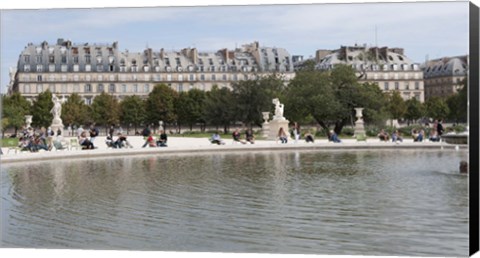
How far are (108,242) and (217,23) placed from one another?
18.4 feet

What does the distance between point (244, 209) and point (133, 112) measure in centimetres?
5558

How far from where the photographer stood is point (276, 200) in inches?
496

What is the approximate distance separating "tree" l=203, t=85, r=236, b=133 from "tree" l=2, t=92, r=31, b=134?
12.7m

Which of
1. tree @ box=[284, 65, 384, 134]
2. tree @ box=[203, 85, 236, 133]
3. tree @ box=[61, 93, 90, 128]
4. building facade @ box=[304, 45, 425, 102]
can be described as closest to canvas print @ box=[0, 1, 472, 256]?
tree @ box=[284, 65, 384, 134]

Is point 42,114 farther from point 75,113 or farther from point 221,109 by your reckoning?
point 221,109

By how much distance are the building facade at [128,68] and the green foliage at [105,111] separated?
114 inches

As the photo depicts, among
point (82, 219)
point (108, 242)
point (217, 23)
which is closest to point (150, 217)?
point (82, 219)

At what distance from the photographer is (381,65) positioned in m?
61.0

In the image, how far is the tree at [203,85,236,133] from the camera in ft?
180

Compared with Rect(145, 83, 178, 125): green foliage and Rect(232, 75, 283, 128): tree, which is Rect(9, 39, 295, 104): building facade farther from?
Rect(145, 83, 178, 125): green foliage

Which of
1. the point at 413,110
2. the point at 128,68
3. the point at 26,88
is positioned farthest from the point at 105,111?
the point at 413,110

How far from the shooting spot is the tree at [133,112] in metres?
66.4

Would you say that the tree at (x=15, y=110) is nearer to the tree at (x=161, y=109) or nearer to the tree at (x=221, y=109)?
the tree at (x=161, y=109)

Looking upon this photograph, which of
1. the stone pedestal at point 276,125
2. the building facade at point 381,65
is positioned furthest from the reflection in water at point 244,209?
the building facade at point 381,65
